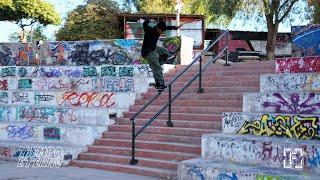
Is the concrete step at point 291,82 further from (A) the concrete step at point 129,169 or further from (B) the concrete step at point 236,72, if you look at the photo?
(A) the concrete step at point 129,169

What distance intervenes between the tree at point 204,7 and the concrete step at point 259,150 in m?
18.6

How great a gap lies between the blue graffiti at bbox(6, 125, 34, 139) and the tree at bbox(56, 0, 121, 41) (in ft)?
49.8

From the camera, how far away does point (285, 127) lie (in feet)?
28.8

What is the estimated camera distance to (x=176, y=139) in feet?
35.0

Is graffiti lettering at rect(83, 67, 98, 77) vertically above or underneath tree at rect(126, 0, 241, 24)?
underneath

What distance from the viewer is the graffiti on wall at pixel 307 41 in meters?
12.4

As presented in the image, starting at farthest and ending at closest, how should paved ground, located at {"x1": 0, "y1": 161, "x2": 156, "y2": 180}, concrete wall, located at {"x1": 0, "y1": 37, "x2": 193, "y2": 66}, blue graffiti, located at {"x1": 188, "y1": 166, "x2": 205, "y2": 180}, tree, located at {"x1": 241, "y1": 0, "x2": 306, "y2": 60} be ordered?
tree, located at {"x1": 241, "y1": 0, "x2": 306, "y2": 60} → concrete wall, located at {"x1": 0, "y1": 37, "x2": 193, "y2": 66} → paved ground, located at {"x1": 0, "y1": 161, "x2": 156, "y2": 180} → blue graffiti, located at {"x1": 188, "y1": 166, "x2": 205, "y2": 180}

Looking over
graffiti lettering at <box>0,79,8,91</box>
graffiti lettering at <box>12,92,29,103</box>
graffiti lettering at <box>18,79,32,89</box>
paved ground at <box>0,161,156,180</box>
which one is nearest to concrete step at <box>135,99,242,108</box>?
paved ground at <box>0,161,156,180</box>

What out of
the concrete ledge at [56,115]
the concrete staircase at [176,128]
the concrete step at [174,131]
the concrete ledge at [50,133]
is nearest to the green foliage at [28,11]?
the concrete ledge at [56,115]

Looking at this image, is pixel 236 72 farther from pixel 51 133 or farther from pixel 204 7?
pixel 204 7

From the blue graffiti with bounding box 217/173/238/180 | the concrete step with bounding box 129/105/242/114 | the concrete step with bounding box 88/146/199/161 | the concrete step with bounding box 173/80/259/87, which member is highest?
the concrete step with bounding box 173/80/259/87

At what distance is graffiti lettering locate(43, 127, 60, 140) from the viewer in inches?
501

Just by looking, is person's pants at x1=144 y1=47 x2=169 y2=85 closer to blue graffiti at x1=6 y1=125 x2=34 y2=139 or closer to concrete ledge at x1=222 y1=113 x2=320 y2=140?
concrete ledge at x1=222 y1=113 x2=320 y2=140

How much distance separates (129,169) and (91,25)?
19626mm
